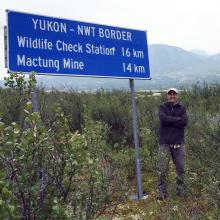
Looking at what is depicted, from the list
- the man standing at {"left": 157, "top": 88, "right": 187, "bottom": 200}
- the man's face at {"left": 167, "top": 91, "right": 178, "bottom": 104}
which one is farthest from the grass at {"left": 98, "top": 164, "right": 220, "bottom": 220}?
the man's face at {"left": 167, "top": 91, "right": 178, "bottom": 104}

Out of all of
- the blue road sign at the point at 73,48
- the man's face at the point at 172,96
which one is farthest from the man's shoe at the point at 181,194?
the blue road sign at the point at 73,48

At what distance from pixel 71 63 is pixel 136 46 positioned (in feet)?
4.91

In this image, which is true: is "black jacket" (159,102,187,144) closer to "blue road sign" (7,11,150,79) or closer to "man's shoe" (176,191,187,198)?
"blue road sign" (7,11,150,79)

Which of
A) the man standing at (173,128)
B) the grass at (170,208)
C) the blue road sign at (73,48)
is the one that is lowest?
the grass at (170,208)

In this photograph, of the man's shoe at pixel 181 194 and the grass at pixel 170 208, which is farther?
the man's shoe at pixel 181 194

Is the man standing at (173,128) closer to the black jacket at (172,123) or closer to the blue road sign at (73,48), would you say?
the black jacket at (172,123)

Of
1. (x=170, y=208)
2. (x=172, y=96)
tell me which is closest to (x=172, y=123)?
(x=172, y=96)

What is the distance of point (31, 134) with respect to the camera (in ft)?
8.73

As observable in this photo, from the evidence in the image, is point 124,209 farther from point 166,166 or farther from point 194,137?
point 194,137

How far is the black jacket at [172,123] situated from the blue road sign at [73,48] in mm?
613

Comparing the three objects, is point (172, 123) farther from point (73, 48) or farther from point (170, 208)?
point (170, 208)

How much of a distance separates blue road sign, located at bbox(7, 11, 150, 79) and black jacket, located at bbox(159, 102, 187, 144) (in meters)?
0.61

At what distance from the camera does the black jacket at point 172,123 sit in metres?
7.13

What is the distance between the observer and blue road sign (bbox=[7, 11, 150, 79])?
534 centimetres
